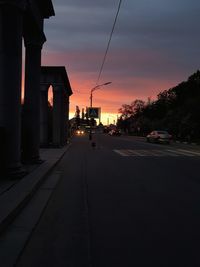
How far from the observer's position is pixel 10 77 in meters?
13.7

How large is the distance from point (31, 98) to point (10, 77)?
19.5 ft

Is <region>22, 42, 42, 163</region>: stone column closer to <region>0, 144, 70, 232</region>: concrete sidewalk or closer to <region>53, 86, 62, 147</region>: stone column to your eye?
<region>0, 144, 70, 232</region>: concrete sidewalk

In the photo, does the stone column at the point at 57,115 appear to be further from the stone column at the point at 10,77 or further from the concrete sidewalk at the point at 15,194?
the stone column at the point at 10,77

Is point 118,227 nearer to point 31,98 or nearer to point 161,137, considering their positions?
point 31,98

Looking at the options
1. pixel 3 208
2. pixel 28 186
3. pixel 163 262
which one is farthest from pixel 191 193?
pixel 163 262

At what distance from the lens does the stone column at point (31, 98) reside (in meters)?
19.5

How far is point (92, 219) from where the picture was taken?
9281 millimetres

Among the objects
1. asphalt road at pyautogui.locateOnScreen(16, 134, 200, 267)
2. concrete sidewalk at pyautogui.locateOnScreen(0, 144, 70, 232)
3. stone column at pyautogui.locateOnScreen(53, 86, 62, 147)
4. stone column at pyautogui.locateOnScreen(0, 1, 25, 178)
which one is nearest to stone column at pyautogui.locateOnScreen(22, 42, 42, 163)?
concrete sidewalk at pyautogui.locateOnScreen(0, 144, 70, 232)

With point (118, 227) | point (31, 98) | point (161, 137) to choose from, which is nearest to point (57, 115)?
point (31, 98)

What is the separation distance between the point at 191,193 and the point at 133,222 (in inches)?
168

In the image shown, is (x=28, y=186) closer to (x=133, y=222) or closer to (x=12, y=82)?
(x=12, y=82)

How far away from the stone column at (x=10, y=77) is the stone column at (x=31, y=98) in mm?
5415

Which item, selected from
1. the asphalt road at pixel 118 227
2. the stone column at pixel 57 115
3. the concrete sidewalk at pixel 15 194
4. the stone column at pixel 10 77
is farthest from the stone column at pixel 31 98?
the stone column at pixel 57 115

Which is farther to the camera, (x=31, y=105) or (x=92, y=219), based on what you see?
(x=31, y=105)
